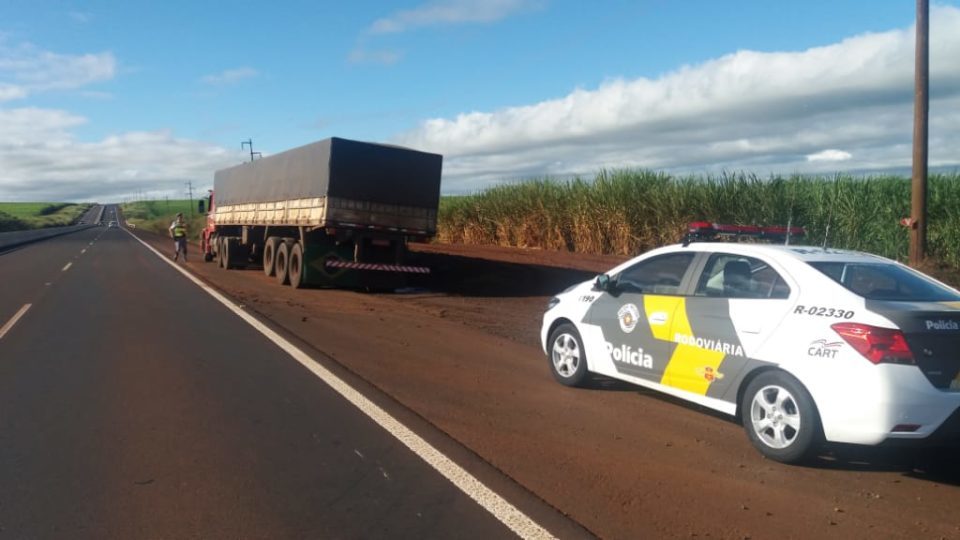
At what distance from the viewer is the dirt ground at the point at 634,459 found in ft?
16.3

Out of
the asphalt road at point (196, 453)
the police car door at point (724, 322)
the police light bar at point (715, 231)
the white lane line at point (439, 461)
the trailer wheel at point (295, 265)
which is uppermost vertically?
the police light bar at point (715, 231)

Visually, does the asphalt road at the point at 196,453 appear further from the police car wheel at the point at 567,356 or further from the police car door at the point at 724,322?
the police car door at the point at 724,322

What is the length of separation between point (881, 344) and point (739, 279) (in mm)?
1493

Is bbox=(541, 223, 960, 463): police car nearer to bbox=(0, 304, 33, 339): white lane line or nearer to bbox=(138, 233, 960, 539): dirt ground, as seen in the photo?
bbox=(138, 233, 960, 539): dirt ground

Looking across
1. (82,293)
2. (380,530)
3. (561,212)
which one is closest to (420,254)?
(561,212)

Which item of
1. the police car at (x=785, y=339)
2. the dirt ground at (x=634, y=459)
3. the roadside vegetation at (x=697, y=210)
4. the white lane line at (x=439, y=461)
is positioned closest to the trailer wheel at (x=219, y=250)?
the roadside vegetation at (x=697, y=210)

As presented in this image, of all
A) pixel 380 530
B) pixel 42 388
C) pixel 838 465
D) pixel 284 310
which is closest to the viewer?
pixel 380 530

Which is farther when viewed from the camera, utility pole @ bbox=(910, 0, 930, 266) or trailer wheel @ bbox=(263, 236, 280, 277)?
trailer wheel @ bbox=(263, 236, 280, 277)

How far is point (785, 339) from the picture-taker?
20.2 ft

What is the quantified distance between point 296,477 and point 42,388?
4067 mm

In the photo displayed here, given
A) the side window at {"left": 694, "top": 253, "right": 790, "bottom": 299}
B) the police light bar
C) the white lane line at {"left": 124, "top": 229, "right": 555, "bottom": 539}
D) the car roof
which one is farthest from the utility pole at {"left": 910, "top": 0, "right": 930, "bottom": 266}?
the white lane line at {"left": 124, "top": 229, "right": 555, "bottom": 539}

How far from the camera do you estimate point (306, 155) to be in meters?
19.9

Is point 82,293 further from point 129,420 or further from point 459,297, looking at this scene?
point 129,420

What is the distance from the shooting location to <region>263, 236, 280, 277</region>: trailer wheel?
22.7 m
